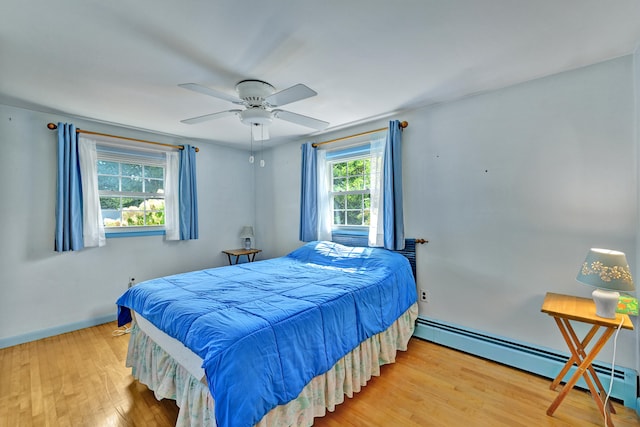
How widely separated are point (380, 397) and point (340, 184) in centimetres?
243

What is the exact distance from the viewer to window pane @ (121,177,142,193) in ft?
11.4

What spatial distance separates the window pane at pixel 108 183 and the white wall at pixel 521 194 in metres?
3.51

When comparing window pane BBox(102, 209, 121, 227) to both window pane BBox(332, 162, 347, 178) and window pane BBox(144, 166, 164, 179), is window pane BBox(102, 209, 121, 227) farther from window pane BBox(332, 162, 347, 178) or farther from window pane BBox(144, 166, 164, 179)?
window pane BBox(332, 162, 347, 178)

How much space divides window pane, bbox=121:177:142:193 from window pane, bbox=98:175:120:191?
69 millimetres

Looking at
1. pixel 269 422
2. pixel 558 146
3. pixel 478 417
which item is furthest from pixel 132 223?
pixel 558 146

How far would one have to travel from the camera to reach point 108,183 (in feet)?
11.0

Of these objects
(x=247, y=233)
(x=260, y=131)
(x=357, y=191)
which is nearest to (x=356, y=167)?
(x=357, y=191)

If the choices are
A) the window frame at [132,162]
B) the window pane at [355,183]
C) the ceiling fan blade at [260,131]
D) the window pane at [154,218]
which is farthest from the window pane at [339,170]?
the window pane at [154,218]

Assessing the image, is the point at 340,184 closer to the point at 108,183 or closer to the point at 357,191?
the point at 357,191

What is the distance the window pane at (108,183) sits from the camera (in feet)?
10.8

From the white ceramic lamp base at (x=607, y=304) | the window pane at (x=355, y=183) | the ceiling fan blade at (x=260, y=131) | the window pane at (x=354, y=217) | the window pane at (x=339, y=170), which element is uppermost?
the ceiling fan blade at (x=260, y=131)

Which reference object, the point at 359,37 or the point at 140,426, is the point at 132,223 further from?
the point at 359,37

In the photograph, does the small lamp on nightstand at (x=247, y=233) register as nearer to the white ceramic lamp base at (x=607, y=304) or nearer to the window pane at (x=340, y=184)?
the window pane at (x=340, y=184)

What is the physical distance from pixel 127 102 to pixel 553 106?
3.70m
